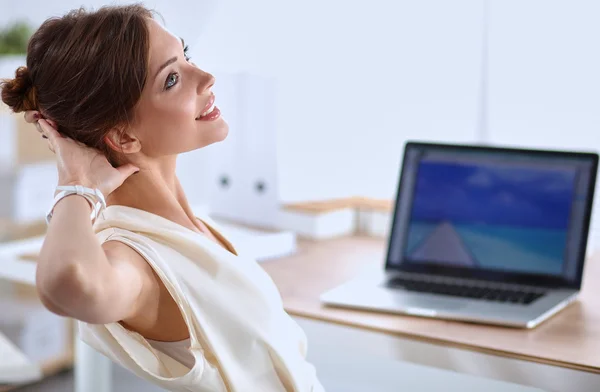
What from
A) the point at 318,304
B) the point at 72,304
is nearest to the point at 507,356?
the point at 318,304

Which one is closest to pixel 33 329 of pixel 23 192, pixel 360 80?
pixel 23 192

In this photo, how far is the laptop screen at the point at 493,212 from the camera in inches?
59.7

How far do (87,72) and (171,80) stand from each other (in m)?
0.11

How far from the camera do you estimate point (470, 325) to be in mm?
1338

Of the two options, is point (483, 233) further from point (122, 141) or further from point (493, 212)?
point (122, 141)

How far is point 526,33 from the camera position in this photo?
2152 millimetres

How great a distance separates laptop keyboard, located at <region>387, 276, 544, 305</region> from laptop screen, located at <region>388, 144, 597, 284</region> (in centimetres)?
5

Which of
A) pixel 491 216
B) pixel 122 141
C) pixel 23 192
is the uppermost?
pixel 122 141

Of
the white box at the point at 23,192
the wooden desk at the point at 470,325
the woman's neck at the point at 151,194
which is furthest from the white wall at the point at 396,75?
the woman's neck at the point at 151,194

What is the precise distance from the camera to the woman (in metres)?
0.96

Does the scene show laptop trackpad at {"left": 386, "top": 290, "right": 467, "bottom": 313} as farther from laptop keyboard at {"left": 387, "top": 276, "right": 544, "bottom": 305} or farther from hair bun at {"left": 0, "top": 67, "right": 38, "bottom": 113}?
hair bun at {"left": 0, "top": 67, "right": 38, "bottom": 113}

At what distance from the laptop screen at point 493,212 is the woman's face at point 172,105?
67cm

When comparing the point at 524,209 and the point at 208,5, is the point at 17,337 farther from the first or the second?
the point at 524,209

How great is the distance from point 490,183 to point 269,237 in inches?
18.7
